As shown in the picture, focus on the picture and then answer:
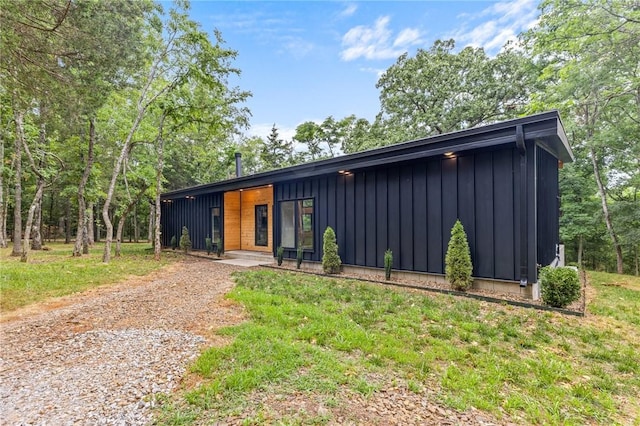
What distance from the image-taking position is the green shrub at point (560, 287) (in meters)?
4.37

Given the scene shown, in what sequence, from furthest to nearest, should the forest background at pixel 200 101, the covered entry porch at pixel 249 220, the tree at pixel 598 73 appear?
the covered entry porch at pixel 249 220 < the tree at pixel 598 73 < the forest background at pixel 200 101

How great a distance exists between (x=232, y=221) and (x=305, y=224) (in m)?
5.41

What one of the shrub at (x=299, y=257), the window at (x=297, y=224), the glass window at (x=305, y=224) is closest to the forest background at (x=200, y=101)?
the window at (x=297, y=224)

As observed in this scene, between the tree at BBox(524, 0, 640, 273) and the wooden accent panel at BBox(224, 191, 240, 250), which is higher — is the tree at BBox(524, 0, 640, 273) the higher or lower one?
the higher one

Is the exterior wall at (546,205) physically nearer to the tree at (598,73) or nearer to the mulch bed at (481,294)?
the mulch bed at (481,294)

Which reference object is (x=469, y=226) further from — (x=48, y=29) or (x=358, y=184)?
(x=48, y=29)

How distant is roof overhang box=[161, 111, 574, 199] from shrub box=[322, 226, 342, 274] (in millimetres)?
1712

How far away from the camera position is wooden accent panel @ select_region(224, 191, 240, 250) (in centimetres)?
1241

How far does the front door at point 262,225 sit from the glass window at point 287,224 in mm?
2874

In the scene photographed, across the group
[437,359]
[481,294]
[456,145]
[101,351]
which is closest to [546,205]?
[456,145]

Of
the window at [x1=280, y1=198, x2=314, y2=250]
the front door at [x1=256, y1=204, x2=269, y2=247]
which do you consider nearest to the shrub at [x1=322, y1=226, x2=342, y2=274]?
the window at [x1=280, y1=198, x2=314, y2=250]

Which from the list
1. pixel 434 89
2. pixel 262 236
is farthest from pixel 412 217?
pixel 434 89

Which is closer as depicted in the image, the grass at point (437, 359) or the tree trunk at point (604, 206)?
the grass at point (437, 359)

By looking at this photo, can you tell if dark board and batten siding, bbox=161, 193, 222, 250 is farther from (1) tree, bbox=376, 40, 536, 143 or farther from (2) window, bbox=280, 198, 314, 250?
(1) tree, bbox=376, 40, 536, 143
